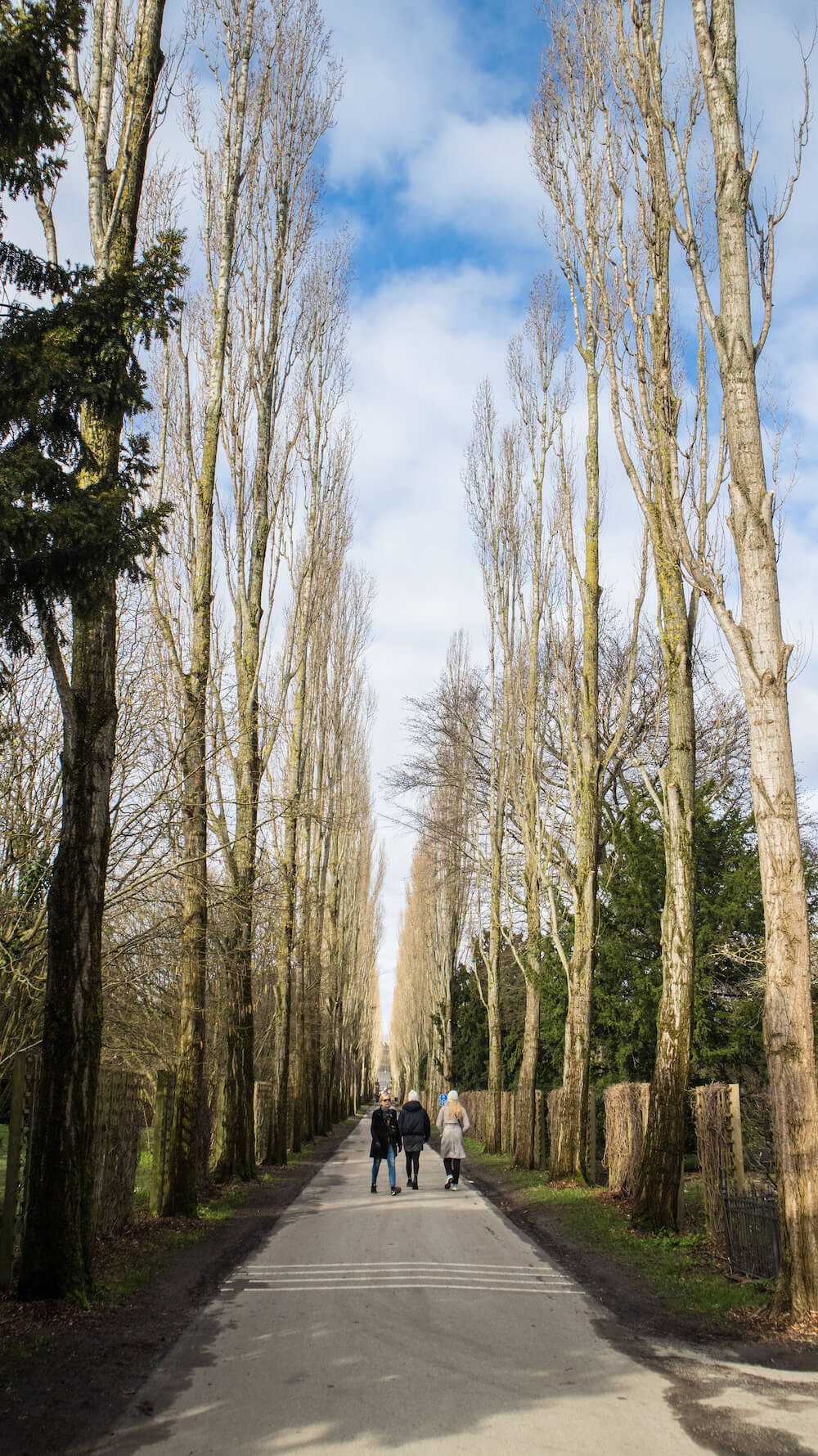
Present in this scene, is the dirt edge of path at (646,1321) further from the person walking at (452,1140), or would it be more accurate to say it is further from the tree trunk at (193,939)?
the person walking at (452,1140)

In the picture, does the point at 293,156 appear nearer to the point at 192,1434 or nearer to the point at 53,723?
the point at 53,723

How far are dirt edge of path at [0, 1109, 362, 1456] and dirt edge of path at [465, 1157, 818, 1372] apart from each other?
2919 millimetres

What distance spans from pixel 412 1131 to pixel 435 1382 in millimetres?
12504

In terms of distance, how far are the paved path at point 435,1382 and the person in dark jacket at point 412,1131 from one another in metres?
8.75

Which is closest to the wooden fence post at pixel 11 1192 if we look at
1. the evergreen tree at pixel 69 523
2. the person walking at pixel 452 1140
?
the evergreen tree at pixel 69 523

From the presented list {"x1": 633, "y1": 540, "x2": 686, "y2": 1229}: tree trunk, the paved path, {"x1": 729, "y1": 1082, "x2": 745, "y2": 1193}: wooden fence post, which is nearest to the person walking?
{"x1": 633, "y1": 540, "x2": 686, "y2": 1229}: tree trunk

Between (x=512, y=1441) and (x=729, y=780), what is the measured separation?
2354cm

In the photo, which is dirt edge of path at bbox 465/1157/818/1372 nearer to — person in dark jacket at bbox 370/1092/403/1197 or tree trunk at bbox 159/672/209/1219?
tree trunk at bbox 159/672/209/1219

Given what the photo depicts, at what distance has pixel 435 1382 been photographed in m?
5.40

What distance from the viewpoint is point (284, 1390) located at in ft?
17.3

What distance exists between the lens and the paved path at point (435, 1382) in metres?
4.54

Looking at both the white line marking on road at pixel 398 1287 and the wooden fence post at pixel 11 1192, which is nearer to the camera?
the wooden fence post at pixel 11 1192

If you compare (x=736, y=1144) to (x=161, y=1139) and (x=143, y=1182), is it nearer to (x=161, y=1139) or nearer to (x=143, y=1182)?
(x=161, y=1139)

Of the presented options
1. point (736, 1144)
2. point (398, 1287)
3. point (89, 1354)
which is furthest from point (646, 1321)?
point (89, 1354)
